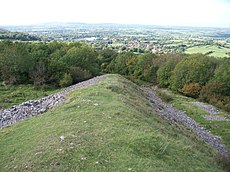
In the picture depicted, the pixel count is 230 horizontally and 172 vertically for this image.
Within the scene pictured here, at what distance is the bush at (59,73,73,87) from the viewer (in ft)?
185

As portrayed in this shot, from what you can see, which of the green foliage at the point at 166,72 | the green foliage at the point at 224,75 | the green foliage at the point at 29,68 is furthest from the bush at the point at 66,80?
the green foliage at the point at 224,75

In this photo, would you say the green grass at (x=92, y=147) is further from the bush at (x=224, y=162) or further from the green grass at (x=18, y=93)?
the green grass at (x=18, y=93)

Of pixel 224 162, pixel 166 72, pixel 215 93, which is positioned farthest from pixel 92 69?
pixel 224 162

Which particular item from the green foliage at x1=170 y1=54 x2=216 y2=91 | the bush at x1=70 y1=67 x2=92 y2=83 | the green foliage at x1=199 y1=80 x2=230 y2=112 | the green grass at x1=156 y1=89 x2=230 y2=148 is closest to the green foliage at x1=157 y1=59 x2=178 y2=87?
the green foliage at x1=170 y1=54 x2=216 y2=91

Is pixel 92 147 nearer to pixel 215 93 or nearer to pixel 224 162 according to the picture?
pixel 224 162

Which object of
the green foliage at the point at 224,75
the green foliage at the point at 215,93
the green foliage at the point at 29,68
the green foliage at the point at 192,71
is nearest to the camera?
the green foliage at the point at 215,93

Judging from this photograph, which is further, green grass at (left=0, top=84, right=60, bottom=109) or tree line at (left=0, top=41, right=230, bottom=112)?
tree line at (left=0, top=41, right=230, bottom=112)

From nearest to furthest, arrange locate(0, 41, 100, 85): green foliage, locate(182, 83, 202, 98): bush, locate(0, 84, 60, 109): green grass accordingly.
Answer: locate(0, 84, 60, 109): green grass, locate(0, 41, 100, 85): green foliage, locate(182, 83, 202, 98): bush

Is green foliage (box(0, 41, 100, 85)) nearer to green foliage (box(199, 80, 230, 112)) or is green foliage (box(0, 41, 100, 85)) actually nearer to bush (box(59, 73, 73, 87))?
bush (box(59, 73, 73, 87))

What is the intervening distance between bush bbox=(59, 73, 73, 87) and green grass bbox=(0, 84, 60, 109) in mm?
2596

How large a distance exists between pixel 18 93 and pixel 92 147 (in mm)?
34339

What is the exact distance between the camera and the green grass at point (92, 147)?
13188 mm

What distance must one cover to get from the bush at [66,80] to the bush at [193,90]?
31.5 meters

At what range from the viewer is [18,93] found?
4475cm
